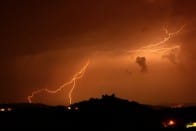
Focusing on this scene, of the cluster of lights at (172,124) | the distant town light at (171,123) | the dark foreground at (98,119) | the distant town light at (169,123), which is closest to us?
the dark foreground at (98,119)

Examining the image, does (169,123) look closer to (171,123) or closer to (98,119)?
(171,123)

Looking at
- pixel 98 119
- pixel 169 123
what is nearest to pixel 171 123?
pixel 169 123

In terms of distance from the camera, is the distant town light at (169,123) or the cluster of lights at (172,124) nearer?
the cluster of lights at (172,124)

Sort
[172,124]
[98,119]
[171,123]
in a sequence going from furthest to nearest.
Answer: [171,123] → [172,124] → [98,119]

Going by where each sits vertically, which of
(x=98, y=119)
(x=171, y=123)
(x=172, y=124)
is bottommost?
(x=172, y=124)

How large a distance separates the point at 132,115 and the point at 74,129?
16.0 metres

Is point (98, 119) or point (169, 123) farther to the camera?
point (169, 123)

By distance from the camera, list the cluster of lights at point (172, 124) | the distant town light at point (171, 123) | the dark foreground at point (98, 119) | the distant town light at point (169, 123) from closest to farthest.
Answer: the dark foreground at point (98, 119), the cluster of lights at point (172, 124), the distant town light at point (169, 123), the distant town light at point (171, 123)

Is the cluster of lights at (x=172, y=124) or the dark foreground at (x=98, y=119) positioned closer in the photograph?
the dark foreground at (x=98, y=119)

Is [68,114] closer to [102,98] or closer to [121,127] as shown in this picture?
[121,127]

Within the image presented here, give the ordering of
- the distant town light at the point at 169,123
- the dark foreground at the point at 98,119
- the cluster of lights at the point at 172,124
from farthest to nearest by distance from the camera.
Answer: the distant town light at the point at 169,123 → the cluster of lights at the point at 172,124 → the dark foreground at the point at 98,119

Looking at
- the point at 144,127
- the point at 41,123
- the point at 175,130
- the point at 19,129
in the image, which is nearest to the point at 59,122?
the point at 41,123

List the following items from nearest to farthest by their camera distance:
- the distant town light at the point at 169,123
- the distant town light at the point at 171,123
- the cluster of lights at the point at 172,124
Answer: the cluster of lights at the point at 172,124, the distant town light at the point at 169,123, the distant town light at the point at 171,123

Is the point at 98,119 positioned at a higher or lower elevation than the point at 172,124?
higher
